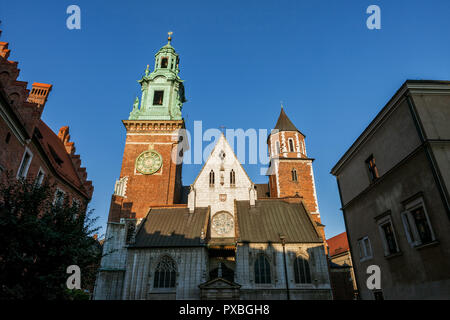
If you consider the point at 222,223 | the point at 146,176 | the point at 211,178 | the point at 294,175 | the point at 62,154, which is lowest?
the point at 222,223

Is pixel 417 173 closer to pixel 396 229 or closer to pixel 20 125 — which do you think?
pixel 396 229

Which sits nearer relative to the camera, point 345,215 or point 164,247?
point 345,215

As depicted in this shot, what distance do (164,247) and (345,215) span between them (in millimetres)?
16125

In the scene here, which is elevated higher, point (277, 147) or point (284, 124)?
point (284, 124)

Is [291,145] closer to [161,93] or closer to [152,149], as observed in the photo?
[152,149]

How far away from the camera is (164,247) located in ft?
83.1

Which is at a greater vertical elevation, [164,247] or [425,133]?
[425,133]

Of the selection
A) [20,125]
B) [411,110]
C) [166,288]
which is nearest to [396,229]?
[411,110]

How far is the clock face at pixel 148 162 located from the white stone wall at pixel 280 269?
16458mm

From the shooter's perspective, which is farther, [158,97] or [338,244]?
[338,244]

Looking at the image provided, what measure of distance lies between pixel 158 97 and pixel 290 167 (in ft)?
73.1

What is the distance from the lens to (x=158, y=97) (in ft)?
135

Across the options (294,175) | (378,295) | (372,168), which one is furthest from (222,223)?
(372,168)
